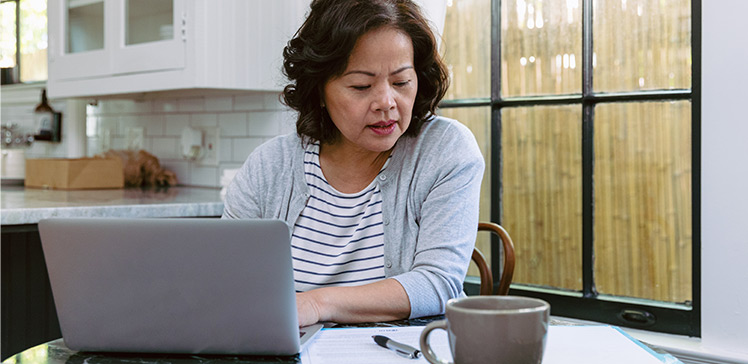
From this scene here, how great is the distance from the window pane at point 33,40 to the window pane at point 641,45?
118 inches

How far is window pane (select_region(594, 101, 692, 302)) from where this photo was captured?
2135mm

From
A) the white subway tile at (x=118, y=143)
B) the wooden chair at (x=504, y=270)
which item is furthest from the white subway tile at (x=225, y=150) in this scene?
the wooden chair at (x=504, y=270)

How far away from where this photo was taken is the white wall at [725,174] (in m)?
1.92

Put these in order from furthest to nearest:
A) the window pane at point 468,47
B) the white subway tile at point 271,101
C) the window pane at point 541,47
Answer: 1. the white subway tile at point 271,101
2. the window pane at point 468,47
3. the window pane at point 541,47

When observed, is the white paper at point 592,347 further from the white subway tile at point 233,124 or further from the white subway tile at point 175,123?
the white subway tile at point 175,123

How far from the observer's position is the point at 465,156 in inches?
59.7

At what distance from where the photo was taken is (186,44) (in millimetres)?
2695

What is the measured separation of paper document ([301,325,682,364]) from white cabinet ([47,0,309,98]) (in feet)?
5.41

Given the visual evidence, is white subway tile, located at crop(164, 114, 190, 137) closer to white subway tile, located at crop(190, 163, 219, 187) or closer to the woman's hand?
white subway tile, located at crop(190, 163, 219, 187)

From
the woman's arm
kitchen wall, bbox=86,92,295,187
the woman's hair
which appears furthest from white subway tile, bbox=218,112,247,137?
the woman's arm

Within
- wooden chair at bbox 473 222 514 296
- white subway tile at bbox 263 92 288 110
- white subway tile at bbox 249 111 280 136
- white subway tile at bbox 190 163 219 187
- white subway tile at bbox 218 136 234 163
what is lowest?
wooden chair at bbox 473 222 514 296

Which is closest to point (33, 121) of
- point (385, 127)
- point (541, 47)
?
point (541, 47)

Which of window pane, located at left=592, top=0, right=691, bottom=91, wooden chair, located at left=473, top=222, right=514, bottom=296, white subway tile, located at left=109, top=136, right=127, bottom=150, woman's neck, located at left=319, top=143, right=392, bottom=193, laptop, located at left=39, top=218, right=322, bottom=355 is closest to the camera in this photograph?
laptop, located at left=39, top=218, right=322, bottom=355

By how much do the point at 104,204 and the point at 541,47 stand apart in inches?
58.6
